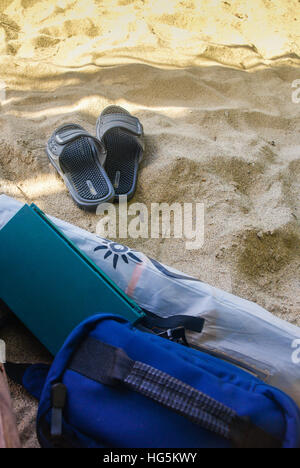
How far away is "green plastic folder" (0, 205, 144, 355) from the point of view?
990 millimetres

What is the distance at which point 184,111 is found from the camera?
196 centimetres

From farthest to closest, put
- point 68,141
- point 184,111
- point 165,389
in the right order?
point 184,111, point 68,141, point 165,389

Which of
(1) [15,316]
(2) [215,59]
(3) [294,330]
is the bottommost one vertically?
(1) [15,316]

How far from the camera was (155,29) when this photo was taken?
7.86 ft

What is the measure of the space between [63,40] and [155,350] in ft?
6.86

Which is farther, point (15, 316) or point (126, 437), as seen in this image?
point (15, 316)
